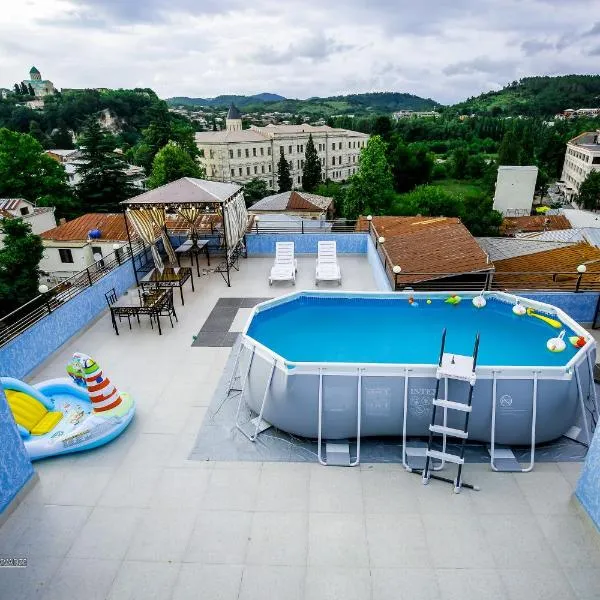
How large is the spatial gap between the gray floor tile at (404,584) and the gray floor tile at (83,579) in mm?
2716

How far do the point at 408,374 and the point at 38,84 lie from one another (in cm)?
17499

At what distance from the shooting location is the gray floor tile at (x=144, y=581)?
4105 mm

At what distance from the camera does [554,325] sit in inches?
287

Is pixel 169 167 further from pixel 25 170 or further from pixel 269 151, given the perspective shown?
pixel 269 151

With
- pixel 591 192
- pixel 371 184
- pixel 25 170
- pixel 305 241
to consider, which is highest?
pixel 25 170

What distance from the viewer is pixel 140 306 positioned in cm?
940

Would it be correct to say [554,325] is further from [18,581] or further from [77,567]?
[18,581]

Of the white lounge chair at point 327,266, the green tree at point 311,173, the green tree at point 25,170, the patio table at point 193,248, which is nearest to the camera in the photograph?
the white lounge chair at point 327,266

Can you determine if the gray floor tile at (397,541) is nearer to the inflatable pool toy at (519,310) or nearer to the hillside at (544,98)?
the inflatable pool toy at (519,310)

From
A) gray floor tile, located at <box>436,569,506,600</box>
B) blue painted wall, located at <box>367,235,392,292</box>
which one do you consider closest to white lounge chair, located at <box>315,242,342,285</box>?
blue painted wall, located at <box>367,235,392,292</box>

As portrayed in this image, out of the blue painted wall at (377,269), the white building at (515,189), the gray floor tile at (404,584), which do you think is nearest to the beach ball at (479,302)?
the blue painted wall at (377,269)

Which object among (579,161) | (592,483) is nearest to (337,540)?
(592,483)

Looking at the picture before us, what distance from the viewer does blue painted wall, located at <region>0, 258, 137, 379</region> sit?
296 inches

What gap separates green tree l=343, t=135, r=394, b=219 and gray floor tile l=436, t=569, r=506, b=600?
2820 cm
